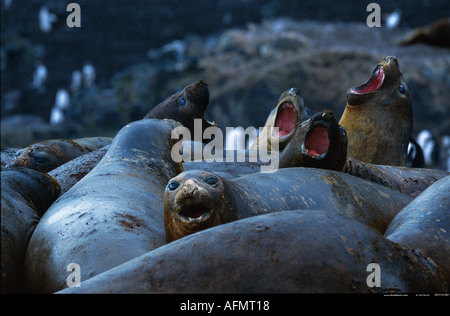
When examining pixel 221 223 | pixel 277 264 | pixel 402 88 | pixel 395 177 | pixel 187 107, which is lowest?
pixel 395 177

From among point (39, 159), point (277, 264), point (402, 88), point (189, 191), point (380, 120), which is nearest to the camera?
point (277, 264)

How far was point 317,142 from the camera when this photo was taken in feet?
14.9

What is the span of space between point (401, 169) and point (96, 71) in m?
27.0

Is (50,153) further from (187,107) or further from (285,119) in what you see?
(285,119)

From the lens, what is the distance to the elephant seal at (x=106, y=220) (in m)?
2.96

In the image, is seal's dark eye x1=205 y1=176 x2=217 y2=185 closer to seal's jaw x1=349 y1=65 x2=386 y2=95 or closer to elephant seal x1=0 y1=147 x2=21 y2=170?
elephant seal x1=0 y1=147 x2=21 y2=170

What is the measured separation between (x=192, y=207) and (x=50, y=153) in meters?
2.43

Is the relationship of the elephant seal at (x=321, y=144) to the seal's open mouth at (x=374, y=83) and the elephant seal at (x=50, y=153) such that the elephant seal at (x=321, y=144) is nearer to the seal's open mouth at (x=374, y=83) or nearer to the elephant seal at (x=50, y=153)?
the seal's open mouth at (x=374, y=83)

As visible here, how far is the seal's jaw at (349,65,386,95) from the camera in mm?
5969

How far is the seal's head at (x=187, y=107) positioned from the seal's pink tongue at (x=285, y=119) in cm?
71

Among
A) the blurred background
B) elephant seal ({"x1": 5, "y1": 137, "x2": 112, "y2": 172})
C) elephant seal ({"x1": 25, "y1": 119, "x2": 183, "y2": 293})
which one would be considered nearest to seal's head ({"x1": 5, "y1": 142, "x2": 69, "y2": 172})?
elephant seal ({"x1": 5, "y1": 137, "x2": 112, "y2": 172})

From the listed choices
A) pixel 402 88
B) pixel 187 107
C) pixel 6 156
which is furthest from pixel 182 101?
pixel 402 88

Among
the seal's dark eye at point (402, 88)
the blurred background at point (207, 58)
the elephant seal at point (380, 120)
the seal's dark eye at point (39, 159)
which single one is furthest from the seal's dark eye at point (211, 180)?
the blurred background at point (207, 58)

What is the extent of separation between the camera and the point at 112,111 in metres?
26.4
